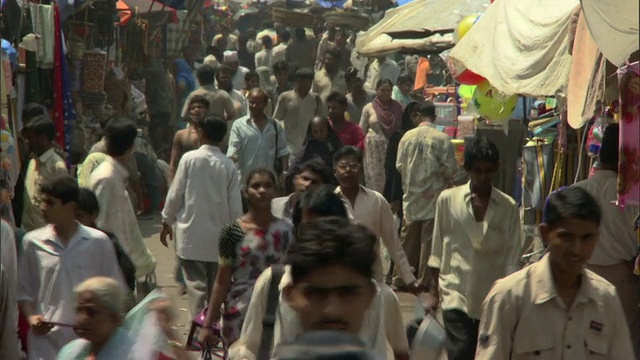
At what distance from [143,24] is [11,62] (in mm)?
8334

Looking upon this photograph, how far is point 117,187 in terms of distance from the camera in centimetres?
855

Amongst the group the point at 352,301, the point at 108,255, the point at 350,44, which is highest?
the point at 352,301

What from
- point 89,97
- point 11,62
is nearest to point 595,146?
point 11,62

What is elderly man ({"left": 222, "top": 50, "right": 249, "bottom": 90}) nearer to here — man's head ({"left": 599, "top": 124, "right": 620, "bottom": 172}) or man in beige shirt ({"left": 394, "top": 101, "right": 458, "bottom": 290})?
man in beige shirt ({"left": 394, "top": 101, "right": 458, "bottom": 290})

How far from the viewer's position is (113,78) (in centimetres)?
1705

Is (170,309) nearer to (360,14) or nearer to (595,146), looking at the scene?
(595,146)

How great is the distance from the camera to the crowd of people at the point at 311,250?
159 inches

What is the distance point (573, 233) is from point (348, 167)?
325 cm

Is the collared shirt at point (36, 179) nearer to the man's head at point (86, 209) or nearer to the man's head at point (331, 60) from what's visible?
the man's head at point (86, 209)

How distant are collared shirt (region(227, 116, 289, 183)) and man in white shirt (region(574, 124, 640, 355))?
4893mm

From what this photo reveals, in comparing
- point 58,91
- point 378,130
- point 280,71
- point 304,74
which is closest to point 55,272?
point 58,91

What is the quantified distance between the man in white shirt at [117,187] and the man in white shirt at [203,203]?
433mm

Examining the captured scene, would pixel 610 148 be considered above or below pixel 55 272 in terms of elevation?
above

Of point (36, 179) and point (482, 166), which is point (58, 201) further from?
point (36, 179)
